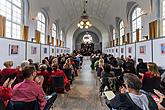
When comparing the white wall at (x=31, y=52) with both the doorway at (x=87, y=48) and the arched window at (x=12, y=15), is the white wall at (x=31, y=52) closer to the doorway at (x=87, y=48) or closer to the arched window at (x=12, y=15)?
the arched window at (x=12, y=15)

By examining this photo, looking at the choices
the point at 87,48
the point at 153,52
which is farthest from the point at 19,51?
the point at 87,48

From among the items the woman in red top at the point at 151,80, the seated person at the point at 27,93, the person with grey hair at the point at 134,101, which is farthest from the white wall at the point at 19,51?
the person with grey hair at the point at 134,101

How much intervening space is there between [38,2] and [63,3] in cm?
398

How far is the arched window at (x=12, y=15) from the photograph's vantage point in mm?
9807

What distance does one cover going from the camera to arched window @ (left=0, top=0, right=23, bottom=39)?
981cm

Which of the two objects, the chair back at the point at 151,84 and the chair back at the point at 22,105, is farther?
the chair back at the point at 151,84

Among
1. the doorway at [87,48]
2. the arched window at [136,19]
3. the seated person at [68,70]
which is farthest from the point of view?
the doorway at [87,48]

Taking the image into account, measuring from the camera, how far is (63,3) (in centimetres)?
1639

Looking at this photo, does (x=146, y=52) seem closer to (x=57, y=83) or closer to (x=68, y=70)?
(x=68, y=70)

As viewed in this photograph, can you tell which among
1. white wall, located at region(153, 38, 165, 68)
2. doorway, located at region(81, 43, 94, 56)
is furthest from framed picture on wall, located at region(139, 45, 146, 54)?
doorway, located at region(81, 43, 94, 56)

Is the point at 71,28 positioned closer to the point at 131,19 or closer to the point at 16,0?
the point at 131,19

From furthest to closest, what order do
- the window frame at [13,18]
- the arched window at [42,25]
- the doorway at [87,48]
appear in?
1. the doorway at [87,48]
2. the arched window at [42,25]
3. the window frame at [13,18]

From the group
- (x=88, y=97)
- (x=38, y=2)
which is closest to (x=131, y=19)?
(x=38, y=2)

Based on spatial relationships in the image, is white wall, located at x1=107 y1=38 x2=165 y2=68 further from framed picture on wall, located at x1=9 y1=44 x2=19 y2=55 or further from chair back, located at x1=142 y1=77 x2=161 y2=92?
framed picture on wall, located at x1=9 y1=44 x2=19 y2=55
